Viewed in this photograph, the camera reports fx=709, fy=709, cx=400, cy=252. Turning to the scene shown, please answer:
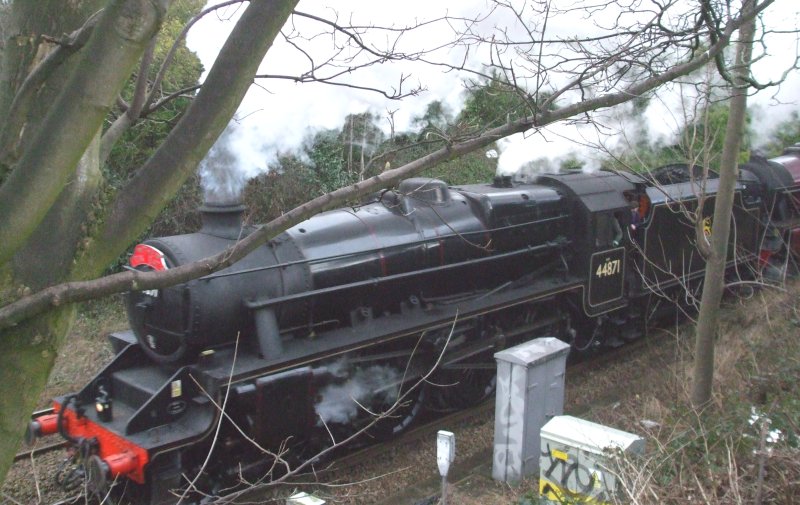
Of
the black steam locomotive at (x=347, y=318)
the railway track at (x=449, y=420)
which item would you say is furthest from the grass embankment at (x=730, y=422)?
the black steam locomotive at (x=347, y=318)

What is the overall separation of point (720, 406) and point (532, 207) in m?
3.24

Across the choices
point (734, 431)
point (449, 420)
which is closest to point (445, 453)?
point (734, 431)

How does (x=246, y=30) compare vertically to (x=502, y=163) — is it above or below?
above

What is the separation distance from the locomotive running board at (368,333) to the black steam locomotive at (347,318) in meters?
0.02

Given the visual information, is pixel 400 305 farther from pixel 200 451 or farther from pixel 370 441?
pixel 200 451

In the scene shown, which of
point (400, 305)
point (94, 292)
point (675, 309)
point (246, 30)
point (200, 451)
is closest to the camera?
point (94, 292)

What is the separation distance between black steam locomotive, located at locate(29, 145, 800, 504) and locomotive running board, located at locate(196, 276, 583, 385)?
0.07ft

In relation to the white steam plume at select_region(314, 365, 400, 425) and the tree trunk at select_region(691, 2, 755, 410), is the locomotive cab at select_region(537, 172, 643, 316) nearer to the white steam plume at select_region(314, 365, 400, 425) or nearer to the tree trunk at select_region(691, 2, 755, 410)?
the tree trunk at select_region(691, 2, 755, 410)

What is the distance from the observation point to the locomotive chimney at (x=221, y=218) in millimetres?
5992

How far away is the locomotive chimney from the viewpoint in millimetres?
5992

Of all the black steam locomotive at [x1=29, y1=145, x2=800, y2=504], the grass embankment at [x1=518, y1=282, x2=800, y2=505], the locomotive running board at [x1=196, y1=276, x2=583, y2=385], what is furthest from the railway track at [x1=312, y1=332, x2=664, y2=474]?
the locomotive running board at [x1=196, y1=276, x2=583, y2=385]

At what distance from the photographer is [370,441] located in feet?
23.0

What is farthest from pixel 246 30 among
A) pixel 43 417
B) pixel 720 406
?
pixel 720 406

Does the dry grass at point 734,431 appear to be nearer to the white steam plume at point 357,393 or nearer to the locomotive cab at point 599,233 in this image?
the locomotive cab at point 599,233
